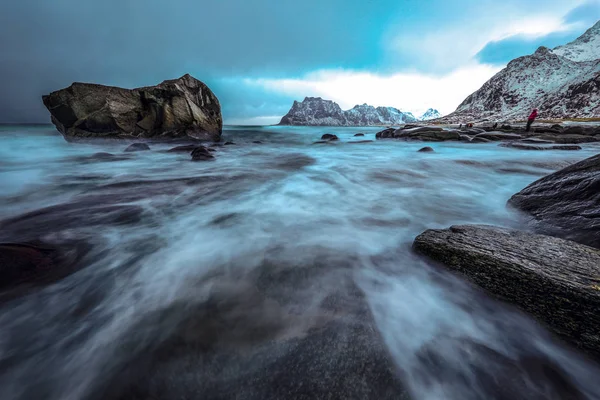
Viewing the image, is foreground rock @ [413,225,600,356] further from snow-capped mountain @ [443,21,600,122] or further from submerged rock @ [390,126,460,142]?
snow-capped mountain @ [443,21,600,122]

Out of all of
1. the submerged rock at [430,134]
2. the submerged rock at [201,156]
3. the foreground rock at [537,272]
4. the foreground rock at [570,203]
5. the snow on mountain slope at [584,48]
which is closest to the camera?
the foreground rock at [537,272]

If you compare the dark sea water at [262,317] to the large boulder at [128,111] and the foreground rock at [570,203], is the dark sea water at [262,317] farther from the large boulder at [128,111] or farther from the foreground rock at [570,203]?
the large boulder at [128,111]

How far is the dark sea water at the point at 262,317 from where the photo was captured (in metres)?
1.43

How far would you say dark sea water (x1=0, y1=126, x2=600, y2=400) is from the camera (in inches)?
56.2

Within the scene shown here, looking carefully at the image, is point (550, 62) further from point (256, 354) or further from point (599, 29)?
point (256, 354)

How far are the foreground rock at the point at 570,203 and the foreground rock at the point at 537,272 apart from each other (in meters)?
0.77

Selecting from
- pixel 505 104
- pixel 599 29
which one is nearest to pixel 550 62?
pixel 505 104

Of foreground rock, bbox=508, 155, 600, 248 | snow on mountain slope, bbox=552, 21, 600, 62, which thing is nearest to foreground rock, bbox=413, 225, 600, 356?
foreground rock, bbox=508, 155, 600, 248

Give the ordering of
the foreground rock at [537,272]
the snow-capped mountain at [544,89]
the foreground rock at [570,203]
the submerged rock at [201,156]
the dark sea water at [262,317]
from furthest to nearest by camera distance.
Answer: the snow-capped mountain at [544,89] → the submerged rock at [201,156] → the foreground rock at [570,203] → the foreground rock at [537,272] → the dark sea water at [262,317]

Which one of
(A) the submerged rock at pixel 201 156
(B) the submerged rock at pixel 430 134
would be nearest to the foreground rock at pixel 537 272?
(A) the submerged rock at pixel 201 156

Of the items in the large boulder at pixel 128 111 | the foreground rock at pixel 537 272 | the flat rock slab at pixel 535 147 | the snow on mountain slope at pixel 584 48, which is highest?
the snow on mountain slope at pixel 584 48

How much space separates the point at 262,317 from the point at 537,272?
2143mm

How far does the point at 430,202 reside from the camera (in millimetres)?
4766

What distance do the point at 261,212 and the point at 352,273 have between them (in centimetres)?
227
